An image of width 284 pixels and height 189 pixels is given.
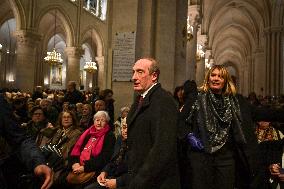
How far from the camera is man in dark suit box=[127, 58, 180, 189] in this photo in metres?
2.52

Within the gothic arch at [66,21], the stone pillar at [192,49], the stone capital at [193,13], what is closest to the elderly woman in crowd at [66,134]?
the stone pillar at [192,49]

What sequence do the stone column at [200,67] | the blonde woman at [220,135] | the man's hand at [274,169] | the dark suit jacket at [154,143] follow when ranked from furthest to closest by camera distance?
the stone column at [200,67] → the man's hand at [274,169] → the blonde woman at [220,135] → the dark suit jacket at [154,143]

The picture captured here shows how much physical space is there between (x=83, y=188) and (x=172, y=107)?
109 inches

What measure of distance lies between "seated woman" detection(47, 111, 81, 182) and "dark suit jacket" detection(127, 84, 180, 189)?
9.43ft

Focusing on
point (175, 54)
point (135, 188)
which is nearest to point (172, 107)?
point (135, 188)

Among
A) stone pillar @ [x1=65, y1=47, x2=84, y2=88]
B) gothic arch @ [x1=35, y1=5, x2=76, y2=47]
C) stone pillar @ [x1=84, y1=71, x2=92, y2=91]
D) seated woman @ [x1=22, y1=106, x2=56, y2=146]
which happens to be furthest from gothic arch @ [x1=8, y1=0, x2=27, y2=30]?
stone pillar @ [x1=84, y1=71, x2=92, y2=91]

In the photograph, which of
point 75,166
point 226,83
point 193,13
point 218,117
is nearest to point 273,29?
point 193,13

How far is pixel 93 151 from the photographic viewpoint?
5.10 metres

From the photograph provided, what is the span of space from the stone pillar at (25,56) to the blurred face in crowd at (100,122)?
1539 centimetres

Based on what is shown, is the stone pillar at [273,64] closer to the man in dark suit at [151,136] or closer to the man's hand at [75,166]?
the man's hand at [75,166]

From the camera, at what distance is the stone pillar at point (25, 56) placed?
766 inches

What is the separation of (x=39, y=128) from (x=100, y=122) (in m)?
1.81

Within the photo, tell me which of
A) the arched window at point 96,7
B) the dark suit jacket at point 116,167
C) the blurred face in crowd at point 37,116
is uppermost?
the arched window at point 96,7

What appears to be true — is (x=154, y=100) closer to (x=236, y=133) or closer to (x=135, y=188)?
(x=135, y=188)
